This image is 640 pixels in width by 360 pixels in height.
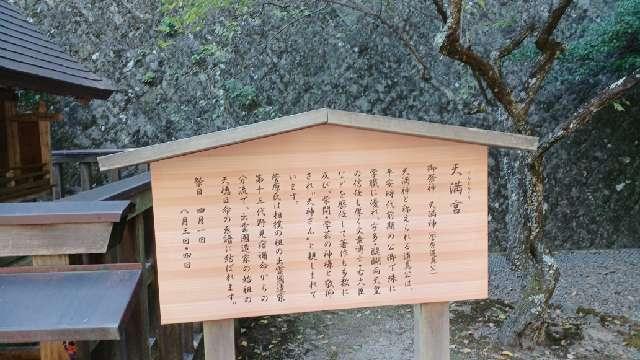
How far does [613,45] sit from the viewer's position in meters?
8.03

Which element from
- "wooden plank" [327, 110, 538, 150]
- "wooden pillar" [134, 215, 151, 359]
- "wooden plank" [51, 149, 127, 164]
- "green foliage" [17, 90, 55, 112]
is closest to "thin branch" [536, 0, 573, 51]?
"wooden plank" [327, 110, 538, 150]

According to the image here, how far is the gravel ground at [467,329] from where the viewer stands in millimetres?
5309

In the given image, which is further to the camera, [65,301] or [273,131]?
[273,131]

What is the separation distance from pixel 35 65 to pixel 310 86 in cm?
567

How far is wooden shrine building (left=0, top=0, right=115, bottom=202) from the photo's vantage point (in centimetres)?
500

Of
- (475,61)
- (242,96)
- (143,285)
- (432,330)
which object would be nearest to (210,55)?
(242,96)

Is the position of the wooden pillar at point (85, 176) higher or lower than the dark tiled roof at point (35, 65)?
lower

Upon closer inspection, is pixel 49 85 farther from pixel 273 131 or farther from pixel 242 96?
pixel 242 96

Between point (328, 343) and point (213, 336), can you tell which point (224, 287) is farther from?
point (328, 343)

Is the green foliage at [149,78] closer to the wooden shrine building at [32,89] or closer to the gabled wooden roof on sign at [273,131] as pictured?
the wooden shrine building at [32,89]

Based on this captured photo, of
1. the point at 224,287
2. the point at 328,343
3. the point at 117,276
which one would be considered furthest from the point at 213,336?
the point at 328,343

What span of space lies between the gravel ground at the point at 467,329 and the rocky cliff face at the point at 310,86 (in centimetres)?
217

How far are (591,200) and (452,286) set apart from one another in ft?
26.8

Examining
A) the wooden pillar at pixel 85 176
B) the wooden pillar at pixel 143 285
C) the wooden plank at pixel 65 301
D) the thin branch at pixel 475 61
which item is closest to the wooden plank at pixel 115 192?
the wooden pillar at pixel 143 285
